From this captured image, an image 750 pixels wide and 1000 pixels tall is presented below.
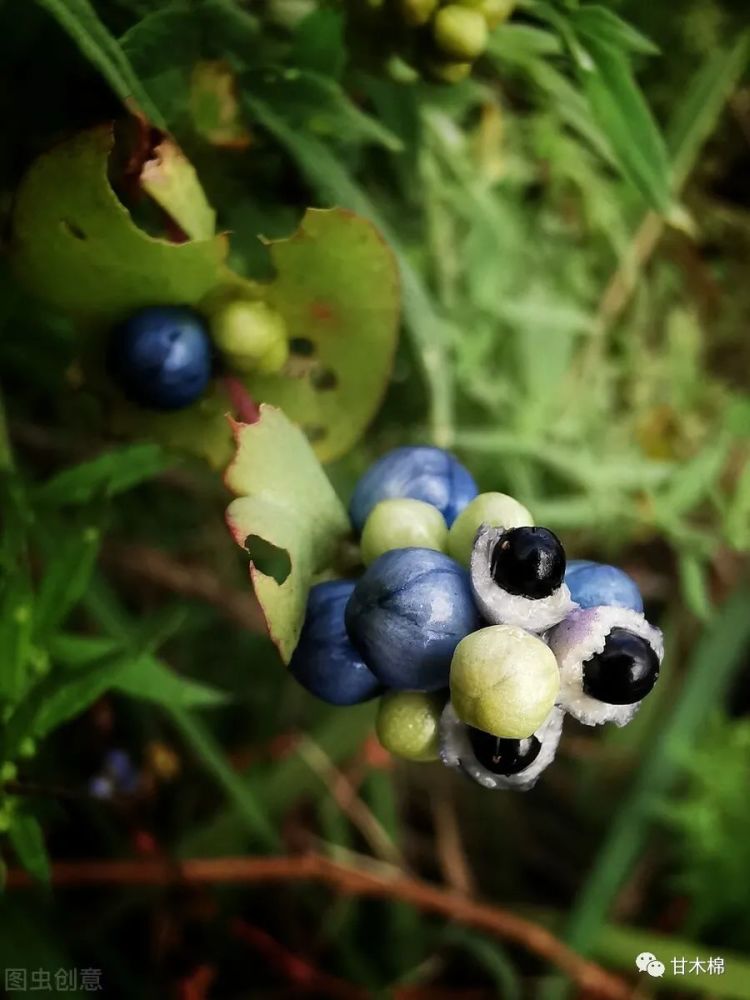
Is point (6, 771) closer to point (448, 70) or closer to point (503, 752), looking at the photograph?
point (503, 752)

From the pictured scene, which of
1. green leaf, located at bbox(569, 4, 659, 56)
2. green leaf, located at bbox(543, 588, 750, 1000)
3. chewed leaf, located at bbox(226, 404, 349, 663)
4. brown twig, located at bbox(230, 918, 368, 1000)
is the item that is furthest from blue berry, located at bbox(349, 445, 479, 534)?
green leaf, located at bbox(543, 588, 750, 1000)

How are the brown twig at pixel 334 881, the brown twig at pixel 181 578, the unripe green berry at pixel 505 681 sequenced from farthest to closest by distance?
1. the brown twig at pixel 181 578
2. the brown twig at pixel 334 881
3. the unripe green berry at pixel 505 681

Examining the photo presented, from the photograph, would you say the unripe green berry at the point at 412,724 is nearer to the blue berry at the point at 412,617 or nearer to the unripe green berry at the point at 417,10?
the blue berry at the point at 412,617

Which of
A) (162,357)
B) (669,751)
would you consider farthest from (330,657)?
(669,751)

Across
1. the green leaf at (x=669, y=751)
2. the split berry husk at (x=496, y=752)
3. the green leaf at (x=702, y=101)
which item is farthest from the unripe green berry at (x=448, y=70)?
the green leaf at (x=669, y=751)

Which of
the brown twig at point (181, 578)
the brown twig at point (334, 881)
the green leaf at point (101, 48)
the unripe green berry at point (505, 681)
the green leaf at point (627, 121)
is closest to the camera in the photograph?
the unripe green berry at point (505, 681)

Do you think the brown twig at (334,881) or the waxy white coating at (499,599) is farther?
the brown twig at (334,881)

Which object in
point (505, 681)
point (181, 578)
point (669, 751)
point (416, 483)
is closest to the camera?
point (505, 681)
